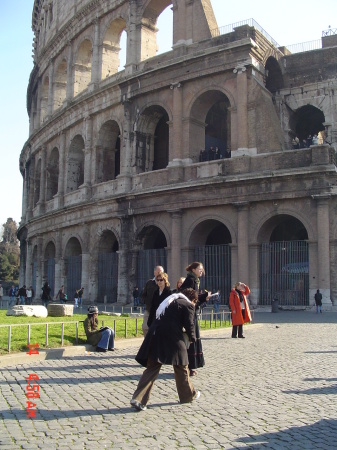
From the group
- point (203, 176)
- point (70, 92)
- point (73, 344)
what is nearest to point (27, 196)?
point (70, 92)

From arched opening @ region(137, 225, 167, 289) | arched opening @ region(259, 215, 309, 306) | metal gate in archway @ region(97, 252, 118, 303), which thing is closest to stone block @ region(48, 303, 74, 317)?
arched opening @ region(137, 225, 167, 289)

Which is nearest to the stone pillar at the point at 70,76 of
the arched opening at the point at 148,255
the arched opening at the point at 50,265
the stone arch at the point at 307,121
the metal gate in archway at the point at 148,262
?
the arched opening at the point at 50,265

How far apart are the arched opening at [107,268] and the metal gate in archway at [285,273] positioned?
7.73m

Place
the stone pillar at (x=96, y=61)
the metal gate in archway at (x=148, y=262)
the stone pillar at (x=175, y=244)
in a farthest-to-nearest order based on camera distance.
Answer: the stone pillar at (x=96, y=61) < the metal gate in archway at (x=148, y=262) < the stone pillar at (x=175, y=244)

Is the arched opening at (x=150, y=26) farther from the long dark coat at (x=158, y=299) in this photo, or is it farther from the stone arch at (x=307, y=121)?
the long dark coat at (x=158, y=299)

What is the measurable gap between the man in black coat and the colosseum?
13829 millimetres

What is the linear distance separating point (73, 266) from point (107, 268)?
3249 millimetres

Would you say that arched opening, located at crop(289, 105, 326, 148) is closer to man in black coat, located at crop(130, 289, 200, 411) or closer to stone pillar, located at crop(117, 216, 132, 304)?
stone pillar, located at crop(117, 216, 132, 304)

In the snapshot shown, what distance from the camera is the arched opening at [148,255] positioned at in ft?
74.2

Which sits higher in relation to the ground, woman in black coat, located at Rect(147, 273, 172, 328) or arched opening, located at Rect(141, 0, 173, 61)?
arched opening, located at Rect(141, 0, 173, 61)

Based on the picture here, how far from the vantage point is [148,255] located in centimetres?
2294

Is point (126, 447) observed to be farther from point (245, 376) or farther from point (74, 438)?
point (245, 376)

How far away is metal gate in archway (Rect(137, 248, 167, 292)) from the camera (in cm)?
2253

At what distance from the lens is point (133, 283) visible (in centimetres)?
2322
